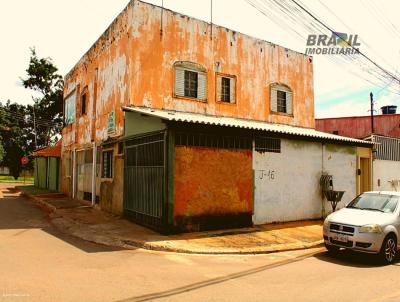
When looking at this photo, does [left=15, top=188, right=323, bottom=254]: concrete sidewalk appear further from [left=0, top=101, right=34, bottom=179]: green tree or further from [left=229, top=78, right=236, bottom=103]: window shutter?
[left=0, top=101, right=34, bottom=179]: green tree

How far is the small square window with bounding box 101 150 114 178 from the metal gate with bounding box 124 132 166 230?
1.96 meters

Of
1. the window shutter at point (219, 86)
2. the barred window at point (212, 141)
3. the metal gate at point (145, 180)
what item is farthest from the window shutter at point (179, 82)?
the barred window at point (212, 141)

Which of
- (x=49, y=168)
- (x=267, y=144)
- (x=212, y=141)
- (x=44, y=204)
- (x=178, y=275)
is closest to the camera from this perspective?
(x=178, y=275)

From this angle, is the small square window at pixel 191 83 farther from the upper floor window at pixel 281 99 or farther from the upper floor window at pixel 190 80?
the upper floor window at pixel 281 99

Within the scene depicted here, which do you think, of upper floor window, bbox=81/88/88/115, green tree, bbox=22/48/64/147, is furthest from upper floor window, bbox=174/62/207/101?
green tree, bbox=22/48/64/147

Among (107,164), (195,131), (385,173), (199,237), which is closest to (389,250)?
(199,237)

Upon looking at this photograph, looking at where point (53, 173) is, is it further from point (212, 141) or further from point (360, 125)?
point (360, 125)

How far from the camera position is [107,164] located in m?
15.4

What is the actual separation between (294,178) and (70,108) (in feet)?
47.0

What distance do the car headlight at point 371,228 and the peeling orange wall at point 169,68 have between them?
8.62 meters

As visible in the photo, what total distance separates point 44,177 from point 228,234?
73.5 ft

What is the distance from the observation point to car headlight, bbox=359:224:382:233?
8.09 m

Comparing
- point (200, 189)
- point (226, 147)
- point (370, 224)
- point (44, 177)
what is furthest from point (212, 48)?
point (44, 177)

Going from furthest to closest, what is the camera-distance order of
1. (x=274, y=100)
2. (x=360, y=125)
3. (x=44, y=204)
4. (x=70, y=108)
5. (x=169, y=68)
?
(x=360, y=125), (x=70, y=108), (x=274, y=100), (x=44, y=204), (x=169, y=68)
